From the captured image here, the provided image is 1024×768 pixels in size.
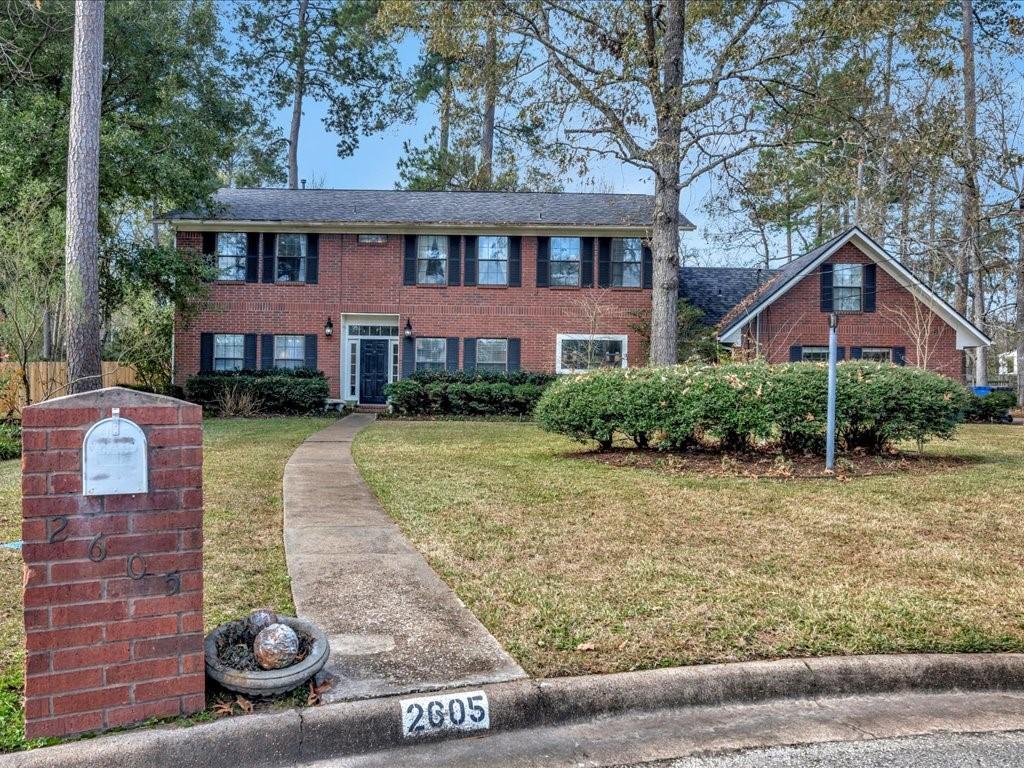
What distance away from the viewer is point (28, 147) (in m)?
13.8

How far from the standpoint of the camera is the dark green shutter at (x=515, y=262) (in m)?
19.2

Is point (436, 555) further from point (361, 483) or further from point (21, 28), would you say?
point (21, 28)

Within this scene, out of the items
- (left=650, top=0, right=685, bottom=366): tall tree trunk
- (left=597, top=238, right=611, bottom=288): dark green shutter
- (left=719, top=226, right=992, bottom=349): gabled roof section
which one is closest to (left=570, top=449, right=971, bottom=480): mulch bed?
(left=650, top=0, right=685, bottom=366): tall tree trunk

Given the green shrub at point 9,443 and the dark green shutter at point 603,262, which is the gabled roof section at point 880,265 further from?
the green shrub at point 9,443

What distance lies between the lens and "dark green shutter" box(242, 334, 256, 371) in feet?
62.0

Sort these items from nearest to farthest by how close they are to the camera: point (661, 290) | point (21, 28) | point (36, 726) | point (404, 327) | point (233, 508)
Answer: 1. point (36, 726)
2. point (233, 508)
3. point (661, 290)
4. point (21, 28)
5. point (404, 327)

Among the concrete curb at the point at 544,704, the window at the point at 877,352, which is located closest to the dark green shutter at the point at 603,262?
the window at the point at 877,352

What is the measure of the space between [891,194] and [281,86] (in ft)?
77.6

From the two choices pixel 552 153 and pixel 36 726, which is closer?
pixel 36 726

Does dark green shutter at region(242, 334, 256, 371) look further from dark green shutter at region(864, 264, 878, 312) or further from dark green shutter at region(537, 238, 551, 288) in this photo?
dark green shutter at region(864, 264, 878, 312)

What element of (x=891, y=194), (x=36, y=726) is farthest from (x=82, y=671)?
(x=891, y=194)

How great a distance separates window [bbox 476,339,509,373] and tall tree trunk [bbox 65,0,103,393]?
10.0m

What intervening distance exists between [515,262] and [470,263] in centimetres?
123

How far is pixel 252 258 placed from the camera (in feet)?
62.5
